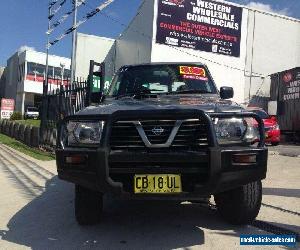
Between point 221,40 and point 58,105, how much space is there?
63.5 feet

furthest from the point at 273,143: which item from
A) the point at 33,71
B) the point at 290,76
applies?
the point at 33,71

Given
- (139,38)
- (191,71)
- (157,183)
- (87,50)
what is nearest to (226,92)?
(191,71)

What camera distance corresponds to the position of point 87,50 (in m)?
36.8

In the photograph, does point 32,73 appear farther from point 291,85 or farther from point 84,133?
point 84,133

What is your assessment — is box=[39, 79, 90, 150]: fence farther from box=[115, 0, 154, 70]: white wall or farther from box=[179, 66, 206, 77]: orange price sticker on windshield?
box=[115, 0, 154, 70]: white wall

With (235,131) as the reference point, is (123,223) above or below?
below

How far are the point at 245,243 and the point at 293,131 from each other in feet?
59.3

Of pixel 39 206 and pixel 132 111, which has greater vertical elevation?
pixel 132 111

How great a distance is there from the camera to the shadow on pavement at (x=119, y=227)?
3818 mm

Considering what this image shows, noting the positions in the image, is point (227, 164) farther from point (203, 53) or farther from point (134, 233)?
point (203, 53)

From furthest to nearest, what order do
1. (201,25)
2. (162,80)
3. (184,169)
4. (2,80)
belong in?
(2,80) < (201,25) < (162,80) < (184,169)

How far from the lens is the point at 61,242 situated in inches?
152

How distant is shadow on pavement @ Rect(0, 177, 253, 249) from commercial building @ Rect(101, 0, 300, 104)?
22.3m

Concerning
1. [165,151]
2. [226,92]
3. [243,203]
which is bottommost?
[243,203]
